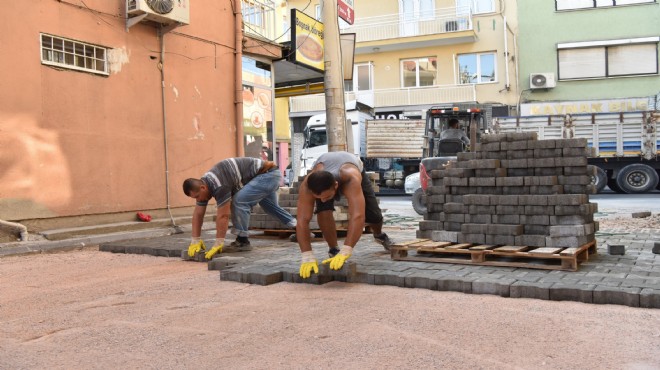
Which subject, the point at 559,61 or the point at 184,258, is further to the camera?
the point at 559,61

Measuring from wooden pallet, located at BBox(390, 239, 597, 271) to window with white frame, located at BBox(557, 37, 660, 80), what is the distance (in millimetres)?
20486

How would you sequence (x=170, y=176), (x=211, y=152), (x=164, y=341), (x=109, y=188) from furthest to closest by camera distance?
1. (x=211, y=152)
2. (x=170, y=176)
3. (x=109, y=188)
4. (x=164, y=341)

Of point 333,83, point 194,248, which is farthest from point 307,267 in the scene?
point 333,83

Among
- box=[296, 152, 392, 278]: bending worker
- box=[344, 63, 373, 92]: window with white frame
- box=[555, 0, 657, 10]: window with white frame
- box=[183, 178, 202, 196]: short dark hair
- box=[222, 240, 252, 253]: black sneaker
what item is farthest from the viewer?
box=[344, 63, 373, 92]: window with white frame

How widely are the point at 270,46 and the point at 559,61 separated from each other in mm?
16517

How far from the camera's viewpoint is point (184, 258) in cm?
692

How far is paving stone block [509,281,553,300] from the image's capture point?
4305mm

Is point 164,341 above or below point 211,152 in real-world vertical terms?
below

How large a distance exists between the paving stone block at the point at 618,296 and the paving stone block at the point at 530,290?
1.13ft

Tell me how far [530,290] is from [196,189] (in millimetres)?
3935

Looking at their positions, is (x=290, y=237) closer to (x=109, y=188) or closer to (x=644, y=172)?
(x=109, y=188)

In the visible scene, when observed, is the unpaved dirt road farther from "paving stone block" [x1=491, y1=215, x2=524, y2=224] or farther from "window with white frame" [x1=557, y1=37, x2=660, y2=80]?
"window with white frame" [x1=557, y1=37, x2=660, y2=80]

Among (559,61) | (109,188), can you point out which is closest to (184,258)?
(109,188)

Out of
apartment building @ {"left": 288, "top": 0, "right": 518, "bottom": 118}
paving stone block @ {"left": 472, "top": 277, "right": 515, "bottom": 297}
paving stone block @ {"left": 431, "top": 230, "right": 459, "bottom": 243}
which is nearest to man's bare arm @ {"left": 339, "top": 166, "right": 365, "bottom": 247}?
paving stone block @ {"left": 472, "top": 277, "right": 515, "bottom": 297}
